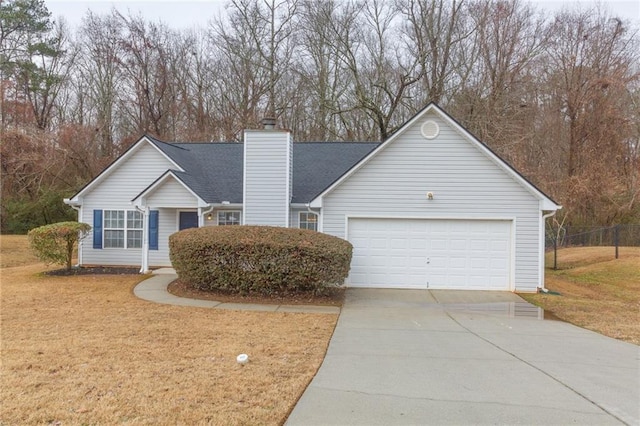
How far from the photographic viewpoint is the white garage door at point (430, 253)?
1213 centimetres

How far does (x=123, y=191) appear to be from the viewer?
15242mm

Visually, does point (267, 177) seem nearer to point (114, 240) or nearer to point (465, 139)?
point (465, 139)

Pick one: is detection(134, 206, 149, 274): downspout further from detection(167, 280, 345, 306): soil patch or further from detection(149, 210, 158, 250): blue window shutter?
detection(167, 280, 345, 306): soil patch

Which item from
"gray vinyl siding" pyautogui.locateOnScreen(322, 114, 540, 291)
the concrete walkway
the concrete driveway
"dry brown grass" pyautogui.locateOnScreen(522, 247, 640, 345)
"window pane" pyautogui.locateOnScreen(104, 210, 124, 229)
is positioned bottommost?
"dry brown grass" pyautogui.locateOnScreen(522, 247, 640, 345)

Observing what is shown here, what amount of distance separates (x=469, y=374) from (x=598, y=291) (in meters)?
11.3

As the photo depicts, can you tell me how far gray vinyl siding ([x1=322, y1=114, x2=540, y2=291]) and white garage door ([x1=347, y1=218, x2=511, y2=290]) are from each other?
0.30m

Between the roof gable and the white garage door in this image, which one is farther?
the white garage door

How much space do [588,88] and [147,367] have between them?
93.5 ft

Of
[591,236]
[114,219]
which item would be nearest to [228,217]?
[114,219]

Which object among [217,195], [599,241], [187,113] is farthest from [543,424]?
[187,113]

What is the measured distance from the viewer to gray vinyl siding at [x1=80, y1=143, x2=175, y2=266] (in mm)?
15219

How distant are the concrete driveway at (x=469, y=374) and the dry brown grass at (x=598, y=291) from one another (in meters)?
0.85

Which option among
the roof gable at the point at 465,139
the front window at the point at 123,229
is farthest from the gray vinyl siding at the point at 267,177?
the front window at the point at 123,229


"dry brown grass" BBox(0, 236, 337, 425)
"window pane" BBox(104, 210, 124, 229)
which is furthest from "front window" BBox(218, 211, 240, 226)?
"dry brown grass" BBox(0, 236, 337, 425)
